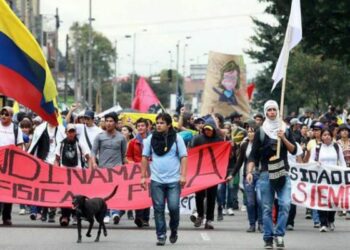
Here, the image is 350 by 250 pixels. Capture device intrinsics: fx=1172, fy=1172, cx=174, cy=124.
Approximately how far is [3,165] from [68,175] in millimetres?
1025

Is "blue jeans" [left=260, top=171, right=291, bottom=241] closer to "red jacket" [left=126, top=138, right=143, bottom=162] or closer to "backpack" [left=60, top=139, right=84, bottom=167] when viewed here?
"red jacket" [left=126, top=138, right=143, bottom=162]

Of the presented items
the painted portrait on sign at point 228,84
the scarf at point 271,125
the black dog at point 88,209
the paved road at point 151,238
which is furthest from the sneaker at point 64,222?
the painted portrait on sign at point 228,84

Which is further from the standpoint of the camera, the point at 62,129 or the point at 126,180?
the point at 62,129

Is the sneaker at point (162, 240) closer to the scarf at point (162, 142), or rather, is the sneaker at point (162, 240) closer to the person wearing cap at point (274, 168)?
the scarf at point (162, 142)

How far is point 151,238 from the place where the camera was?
53.0ft

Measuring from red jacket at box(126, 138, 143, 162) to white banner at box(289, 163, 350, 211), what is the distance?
8.31 ft

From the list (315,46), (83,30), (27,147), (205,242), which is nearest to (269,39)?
(315,46)

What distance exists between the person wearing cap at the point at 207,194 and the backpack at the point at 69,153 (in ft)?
6.06

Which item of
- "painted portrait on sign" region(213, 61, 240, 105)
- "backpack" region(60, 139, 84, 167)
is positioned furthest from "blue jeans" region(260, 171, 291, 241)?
"painted portrait on sign" region(213, 61, 240, 105)

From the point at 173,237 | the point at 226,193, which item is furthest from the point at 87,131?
the point at 226,193

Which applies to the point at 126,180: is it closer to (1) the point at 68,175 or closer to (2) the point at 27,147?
(1) the point at 68,175

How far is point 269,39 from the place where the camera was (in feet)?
200

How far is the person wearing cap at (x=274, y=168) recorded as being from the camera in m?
14.4

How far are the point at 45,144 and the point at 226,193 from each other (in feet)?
15.2
